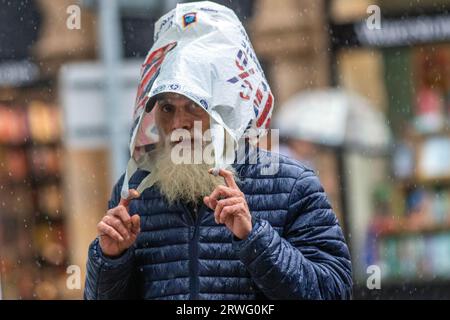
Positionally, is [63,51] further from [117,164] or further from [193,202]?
[193,202]

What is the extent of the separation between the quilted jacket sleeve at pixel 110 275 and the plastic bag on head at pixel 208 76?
0.19 meters

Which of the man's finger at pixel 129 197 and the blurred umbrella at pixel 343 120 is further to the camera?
the blurred umbrella at pixel 343 120

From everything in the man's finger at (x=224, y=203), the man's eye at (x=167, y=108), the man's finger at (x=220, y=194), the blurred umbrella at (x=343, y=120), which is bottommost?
the man's finger at (x=224, y=203)

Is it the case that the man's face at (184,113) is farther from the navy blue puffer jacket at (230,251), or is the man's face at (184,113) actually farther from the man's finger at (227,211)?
the man's finger at (227,211)

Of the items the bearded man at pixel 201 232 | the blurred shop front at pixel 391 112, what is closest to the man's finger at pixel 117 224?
the bearded man at pixel 201 232

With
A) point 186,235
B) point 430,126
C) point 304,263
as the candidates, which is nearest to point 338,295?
point 304,263

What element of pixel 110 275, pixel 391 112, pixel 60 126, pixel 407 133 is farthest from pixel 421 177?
pixel 110 275

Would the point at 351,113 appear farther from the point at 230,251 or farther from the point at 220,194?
the point at 220,194

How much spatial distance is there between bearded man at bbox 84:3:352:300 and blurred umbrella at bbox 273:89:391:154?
6593 mm

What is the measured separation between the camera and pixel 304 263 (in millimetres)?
2980

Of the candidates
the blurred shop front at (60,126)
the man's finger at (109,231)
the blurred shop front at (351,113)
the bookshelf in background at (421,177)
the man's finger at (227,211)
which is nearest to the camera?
the man's finger at (227,211)

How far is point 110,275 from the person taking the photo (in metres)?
3.13

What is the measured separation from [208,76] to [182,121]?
0.14 m

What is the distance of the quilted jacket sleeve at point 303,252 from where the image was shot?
2908 millimetres
